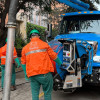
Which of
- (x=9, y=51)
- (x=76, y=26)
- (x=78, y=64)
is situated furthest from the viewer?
(x=76, y=26)

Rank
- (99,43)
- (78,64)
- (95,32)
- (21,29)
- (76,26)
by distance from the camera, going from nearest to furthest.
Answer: (78,64) → (99,43) → (95,32) → (76,26) → (21,29)

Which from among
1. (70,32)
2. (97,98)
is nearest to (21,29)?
(70,32)

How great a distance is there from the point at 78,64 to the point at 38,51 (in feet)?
4.91

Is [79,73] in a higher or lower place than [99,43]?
lower

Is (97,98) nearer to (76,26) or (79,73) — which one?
(79,73)

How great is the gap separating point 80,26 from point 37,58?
136 inches

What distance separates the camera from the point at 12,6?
4.12m

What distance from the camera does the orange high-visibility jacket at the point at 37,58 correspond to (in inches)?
169

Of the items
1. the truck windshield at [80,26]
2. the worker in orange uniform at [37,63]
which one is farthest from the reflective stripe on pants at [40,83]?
the truck windshield at [80,26]

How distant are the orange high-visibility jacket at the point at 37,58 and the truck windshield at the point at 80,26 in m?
2.93

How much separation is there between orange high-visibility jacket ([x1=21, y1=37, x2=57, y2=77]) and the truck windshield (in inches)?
115

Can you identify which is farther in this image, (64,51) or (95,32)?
Answer: (95,32)

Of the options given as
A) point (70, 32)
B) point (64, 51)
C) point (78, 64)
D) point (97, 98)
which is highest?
point (70, 32)

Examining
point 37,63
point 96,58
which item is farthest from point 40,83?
point 96,58
